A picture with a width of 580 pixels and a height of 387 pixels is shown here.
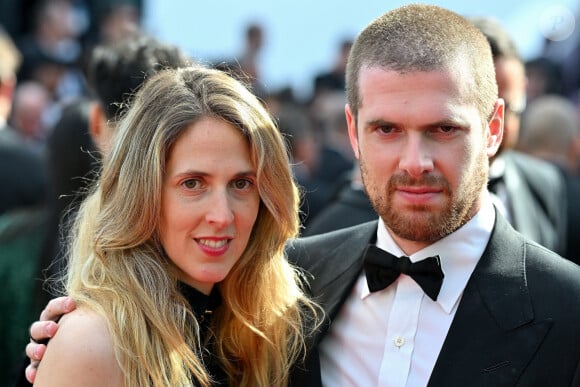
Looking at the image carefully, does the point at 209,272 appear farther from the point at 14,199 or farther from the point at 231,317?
the point at 14,199

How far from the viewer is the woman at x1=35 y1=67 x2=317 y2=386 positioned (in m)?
2.95

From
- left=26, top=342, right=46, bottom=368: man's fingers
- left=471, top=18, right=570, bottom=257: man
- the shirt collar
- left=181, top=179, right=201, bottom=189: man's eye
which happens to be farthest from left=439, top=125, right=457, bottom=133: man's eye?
left=26, top=342, right=46, bottom=368: man's fingers

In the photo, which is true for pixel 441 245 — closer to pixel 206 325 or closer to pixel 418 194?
pixel 418 194

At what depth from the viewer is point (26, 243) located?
4352mm

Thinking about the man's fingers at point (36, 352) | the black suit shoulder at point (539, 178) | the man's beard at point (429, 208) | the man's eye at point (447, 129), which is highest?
the man's eye at point (447, 129)

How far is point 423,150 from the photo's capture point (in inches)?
117

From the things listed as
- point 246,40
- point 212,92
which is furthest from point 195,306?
point 246,40

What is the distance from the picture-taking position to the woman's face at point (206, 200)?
10.0ft

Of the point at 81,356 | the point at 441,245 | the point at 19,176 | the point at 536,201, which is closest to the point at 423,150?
the point at 441,245

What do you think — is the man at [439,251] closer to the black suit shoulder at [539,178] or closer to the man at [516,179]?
the man at [516,179]

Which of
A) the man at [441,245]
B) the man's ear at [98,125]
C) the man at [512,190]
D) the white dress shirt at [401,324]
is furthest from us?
the man at [512,190]

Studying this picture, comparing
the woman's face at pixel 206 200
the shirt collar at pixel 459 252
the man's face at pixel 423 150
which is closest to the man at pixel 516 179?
the shirt collar at pixel 459 252

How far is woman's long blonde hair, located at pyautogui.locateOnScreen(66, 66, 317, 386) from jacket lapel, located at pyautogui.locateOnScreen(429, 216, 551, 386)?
532 mm

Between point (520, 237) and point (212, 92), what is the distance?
1.09 m
